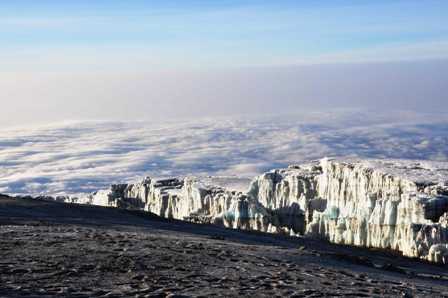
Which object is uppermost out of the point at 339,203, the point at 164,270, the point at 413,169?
the point at 413,169

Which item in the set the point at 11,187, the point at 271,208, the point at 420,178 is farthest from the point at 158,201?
the point at 11,187

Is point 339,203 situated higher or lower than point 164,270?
higher

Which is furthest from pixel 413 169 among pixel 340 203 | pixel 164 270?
pixel 164 270

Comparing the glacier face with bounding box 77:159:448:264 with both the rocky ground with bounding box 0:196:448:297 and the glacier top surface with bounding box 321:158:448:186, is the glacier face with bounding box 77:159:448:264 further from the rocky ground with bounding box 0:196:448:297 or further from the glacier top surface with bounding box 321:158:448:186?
the rocky ground with bounding box 0:196:448:297

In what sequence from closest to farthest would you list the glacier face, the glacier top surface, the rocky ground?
1. the rocky ground
2. the glacier face
3. the glacier top surface

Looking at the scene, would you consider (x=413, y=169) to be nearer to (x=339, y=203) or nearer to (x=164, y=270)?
(x=339, y=203)

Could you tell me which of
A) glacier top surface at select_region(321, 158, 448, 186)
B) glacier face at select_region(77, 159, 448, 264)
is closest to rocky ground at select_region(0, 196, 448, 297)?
glacier face at select_region(77, 159, 448, 264)

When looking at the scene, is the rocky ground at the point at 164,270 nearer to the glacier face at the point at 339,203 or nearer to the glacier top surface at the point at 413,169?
the glacier face at the point at 339,203

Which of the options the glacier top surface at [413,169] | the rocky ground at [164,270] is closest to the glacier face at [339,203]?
the glacier top surface at [413,169]
